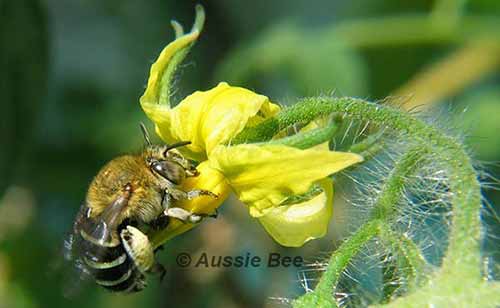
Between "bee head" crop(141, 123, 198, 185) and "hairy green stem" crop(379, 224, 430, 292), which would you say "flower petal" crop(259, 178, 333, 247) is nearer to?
"hairy green stem" crop(379, 224, 430, 292)

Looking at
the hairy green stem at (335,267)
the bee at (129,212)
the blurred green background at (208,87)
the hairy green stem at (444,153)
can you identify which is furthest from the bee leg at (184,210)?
the blurred green background at (208,87)

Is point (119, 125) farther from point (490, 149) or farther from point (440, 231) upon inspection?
point (440, 231)

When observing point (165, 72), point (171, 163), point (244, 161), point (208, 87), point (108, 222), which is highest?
point (165, 72)

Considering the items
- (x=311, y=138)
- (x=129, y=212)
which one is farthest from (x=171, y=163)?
(x=311, y=138)

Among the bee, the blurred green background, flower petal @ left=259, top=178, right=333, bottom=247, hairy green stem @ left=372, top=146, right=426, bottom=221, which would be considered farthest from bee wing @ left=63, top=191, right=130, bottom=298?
the blurred green background

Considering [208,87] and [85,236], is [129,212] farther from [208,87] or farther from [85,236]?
[208,87]

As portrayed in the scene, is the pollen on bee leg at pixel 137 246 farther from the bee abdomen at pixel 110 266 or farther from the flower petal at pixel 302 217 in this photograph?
the flower petal at pixel 302 217

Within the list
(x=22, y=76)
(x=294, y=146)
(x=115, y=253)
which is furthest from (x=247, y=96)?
(x=22, y=76)
